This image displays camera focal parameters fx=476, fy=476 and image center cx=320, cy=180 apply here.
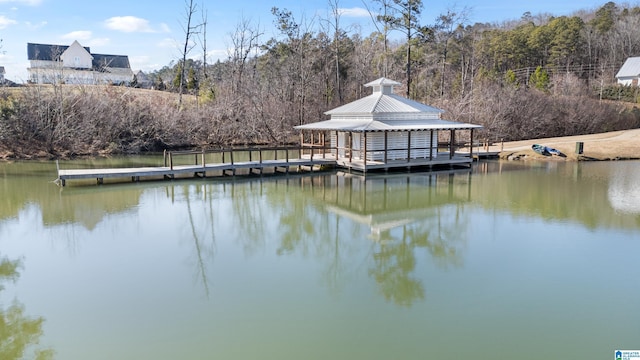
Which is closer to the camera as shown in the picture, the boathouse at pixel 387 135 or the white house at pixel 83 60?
the boathouse at pixel 387 135

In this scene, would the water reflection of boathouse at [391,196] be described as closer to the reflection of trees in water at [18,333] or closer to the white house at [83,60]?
the reflection of trees in water at [18,333]

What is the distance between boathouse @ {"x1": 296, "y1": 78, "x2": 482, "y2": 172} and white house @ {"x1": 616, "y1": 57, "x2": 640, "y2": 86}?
41.6m

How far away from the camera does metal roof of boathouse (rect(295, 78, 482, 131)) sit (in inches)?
867

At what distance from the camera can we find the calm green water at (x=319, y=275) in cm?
635

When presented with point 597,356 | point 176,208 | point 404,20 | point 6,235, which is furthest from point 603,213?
point 404,20

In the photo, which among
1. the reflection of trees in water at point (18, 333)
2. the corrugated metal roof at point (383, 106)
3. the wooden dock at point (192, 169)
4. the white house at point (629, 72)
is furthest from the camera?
the white house at point (629, 72)

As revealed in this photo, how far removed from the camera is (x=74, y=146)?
29.2 meters

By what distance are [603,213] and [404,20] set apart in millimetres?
26856

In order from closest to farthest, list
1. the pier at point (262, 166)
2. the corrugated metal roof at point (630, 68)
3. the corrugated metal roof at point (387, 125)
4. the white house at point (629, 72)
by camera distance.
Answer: the pier at point (262, 166), the corrugated metal roof at point (387, 125), the white house at point (629, 72), the corrugated metal roof at point (630, 68)

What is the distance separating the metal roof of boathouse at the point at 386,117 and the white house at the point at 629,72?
41739mm

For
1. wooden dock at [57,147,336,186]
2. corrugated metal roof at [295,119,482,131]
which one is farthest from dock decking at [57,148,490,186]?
corrugated metal roof at [295,119,482,131]

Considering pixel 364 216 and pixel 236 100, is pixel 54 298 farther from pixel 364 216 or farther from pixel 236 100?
pixel 236 100

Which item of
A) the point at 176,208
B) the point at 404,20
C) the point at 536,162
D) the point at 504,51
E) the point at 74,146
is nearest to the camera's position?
the point at 176,208

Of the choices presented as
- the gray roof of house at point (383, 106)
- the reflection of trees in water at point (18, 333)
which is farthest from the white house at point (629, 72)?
A: the reflection of trees in water at point (18, 333)
